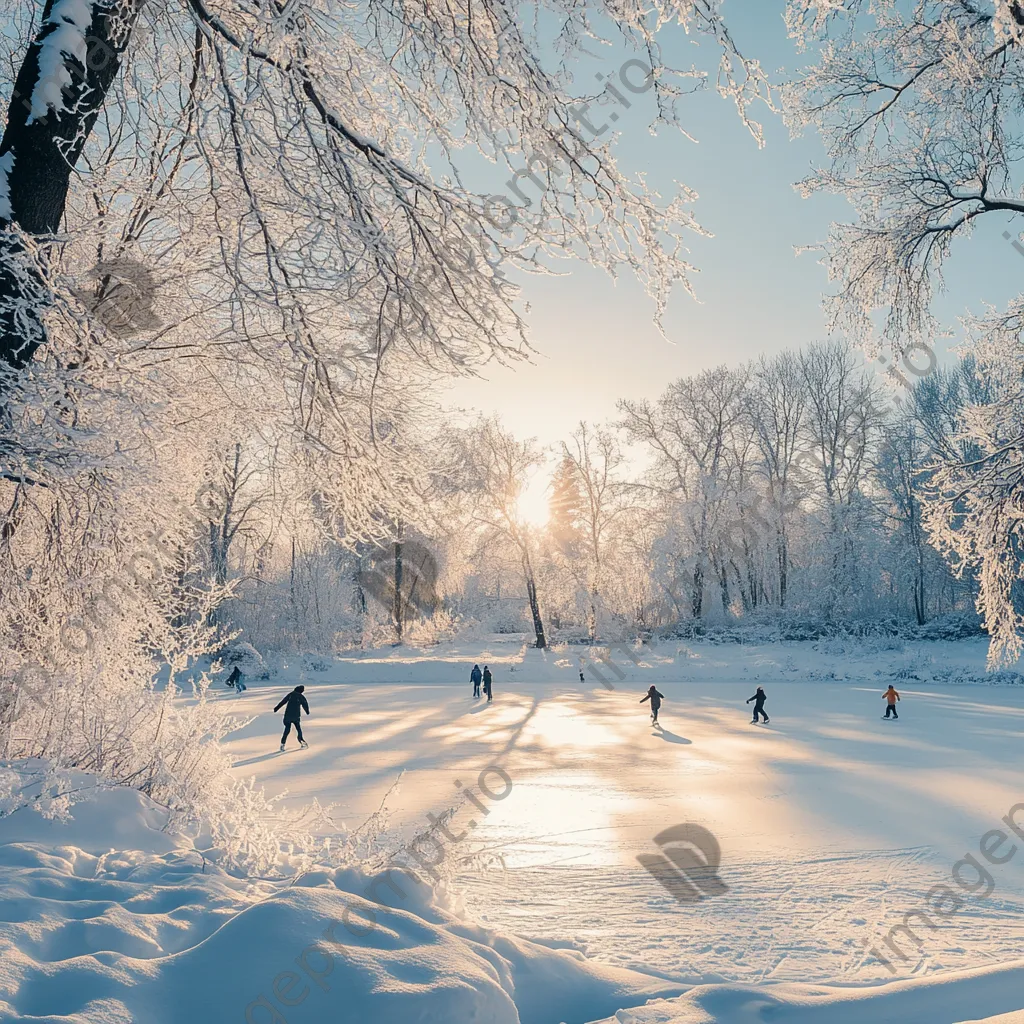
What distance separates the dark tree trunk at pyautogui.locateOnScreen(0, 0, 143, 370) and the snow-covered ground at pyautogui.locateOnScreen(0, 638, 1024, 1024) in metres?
2.78

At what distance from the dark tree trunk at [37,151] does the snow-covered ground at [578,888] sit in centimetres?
278

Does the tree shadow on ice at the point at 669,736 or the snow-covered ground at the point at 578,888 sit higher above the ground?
the snow-covered ground at the point at 578,888

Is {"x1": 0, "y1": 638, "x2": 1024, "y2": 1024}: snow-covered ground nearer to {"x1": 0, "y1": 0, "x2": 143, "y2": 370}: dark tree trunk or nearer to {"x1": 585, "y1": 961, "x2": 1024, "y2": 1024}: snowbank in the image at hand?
{"x1": 585, "y1": 961, "x2": 1024, "y2": 1024}: snowbank

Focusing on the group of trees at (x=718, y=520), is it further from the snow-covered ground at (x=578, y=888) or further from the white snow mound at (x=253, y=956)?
the white snow mound at (x=253, y=956)

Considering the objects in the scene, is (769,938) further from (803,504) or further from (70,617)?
(803,504)

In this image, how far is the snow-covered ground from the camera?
2.61 meters

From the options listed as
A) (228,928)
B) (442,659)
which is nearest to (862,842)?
(228,928)

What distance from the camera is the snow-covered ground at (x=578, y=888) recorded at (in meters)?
2.61

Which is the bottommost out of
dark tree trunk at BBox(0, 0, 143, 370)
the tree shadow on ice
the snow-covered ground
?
the tree shadow on ice

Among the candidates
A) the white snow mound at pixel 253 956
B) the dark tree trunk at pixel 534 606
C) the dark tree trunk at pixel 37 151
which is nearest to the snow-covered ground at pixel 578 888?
the white snow mound at pixel 253 956

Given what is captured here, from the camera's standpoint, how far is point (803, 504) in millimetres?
41844

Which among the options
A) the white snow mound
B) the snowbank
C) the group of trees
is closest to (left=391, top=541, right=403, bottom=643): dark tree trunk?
the group of trees

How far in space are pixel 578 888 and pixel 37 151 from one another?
6.70 metres

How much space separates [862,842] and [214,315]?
28.1 ft
